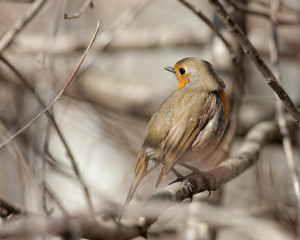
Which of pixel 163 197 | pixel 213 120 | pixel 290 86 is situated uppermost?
pixel 290 86

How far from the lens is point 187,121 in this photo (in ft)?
10.6

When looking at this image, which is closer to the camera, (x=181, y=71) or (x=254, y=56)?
(x=254, y=56)

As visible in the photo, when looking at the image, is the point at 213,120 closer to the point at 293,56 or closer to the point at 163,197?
the point at 163,197

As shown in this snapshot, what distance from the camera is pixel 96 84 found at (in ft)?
19.7

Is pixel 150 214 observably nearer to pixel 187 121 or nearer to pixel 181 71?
pixel 187 121

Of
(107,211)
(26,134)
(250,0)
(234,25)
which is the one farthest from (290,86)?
(107,211)

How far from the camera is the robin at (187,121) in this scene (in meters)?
3.09

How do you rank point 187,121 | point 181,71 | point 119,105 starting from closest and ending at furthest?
point 187,121
point 181,71
point 119,105

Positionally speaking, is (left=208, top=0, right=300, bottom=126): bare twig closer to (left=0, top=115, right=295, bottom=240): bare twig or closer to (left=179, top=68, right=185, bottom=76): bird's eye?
(left=0, top=115, right=295, bottom=240): bare twig

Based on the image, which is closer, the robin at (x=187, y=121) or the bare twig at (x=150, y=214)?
the bare twig at (x=150, y=214)

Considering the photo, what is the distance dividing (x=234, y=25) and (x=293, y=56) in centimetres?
317

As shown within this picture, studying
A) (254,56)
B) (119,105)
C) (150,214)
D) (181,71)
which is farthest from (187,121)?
(119,105)

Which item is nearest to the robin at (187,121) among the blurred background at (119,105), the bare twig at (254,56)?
the blurred background at (119,105)

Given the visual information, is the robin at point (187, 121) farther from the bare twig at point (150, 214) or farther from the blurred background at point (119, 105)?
the blurred background at point (119, 105)
